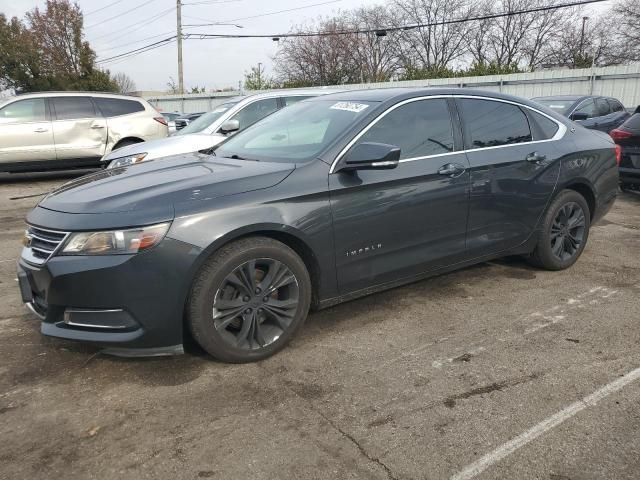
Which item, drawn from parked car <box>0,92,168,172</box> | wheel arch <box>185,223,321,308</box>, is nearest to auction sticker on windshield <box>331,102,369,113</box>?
wheel arch <box>185,223,321,308</box>

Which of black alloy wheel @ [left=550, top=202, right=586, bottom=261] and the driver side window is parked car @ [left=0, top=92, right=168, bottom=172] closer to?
the driver side window

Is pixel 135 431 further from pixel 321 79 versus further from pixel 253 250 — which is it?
pixel 321 79

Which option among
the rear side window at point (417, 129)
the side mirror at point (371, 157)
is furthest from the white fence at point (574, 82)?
the side mirror at point (371, 157)

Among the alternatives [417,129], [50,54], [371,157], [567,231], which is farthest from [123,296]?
[50,54]

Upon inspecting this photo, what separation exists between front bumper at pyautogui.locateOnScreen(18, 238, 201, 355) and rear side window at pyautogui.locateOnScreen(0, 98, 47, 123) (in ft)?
29.4

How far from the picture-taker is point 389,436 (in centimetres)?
254

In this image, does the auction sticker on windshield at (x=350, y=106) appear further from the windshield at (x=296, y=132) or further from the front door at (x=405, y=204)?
the front door at (x=405, y=204)

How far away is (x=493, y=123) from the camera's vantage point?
4.39m

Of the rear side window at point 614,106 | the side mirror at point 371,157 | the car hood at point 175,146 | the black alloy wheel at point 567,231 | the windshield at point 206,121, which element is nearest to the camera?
the side mirror at point 371,157

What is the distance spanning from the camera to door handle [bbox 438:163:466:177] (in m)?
3.92

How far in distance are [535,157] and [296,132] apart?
2.00m

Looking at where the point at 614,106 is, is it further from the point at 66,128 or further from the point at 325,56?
the point at 325,56

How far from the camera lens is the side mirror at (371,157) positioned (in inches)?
132

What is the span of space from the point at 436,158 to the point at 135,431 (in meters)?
2.62
